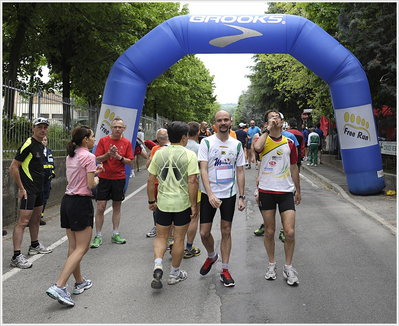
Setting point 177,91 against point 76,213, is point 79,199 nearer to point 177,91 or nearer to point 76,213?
point 76,213

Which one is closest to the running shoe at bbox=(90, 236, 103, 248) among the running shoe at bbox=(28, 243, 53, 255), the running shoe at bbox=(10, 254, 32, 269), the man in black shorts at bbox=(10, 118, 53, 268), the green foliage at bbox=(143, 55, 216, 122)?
the running shoe at bbox=(28, 243, 53, 255)

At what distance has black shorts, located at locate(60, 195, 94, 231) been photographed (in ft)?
15.2

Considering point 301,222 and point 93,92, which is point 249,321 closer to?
point 301,222

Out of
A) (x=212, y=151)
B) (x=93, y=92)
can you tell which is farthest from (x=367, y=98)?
(x=93, y=92)

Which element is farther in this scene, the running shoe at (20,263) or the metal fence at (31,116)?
the metal fence at (31,116)

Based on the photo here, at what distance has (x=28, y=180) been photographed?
6.09m

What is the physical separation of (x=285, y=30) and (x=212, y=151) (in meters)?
6.86

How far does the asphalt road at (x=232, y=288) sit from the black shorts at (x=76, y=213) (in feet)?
2.52

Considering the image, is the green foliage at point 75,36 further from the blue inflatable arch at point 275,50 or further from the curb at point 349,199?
the curb at point 349,199

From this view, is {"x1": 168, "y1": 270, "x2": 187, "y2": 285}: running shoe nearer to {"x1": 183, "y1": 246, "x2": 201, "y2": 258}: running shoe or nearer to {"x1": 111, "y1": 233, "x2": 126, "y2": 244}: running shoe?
{"x1": 183, "y1": 246, "x2": 201, "y2": 258}: running shoe

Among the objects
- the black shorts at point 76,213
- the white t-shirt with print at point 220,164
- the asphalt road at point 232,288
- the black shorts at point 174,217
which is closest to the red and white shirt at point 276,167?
the white t-shirt with print at point 220,164

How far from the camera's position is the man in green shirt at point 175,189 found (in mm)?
4984

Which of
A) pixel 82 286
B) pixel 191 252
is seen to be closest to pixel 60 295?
pixel 82 286

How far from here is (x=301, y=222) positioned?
8.42m
